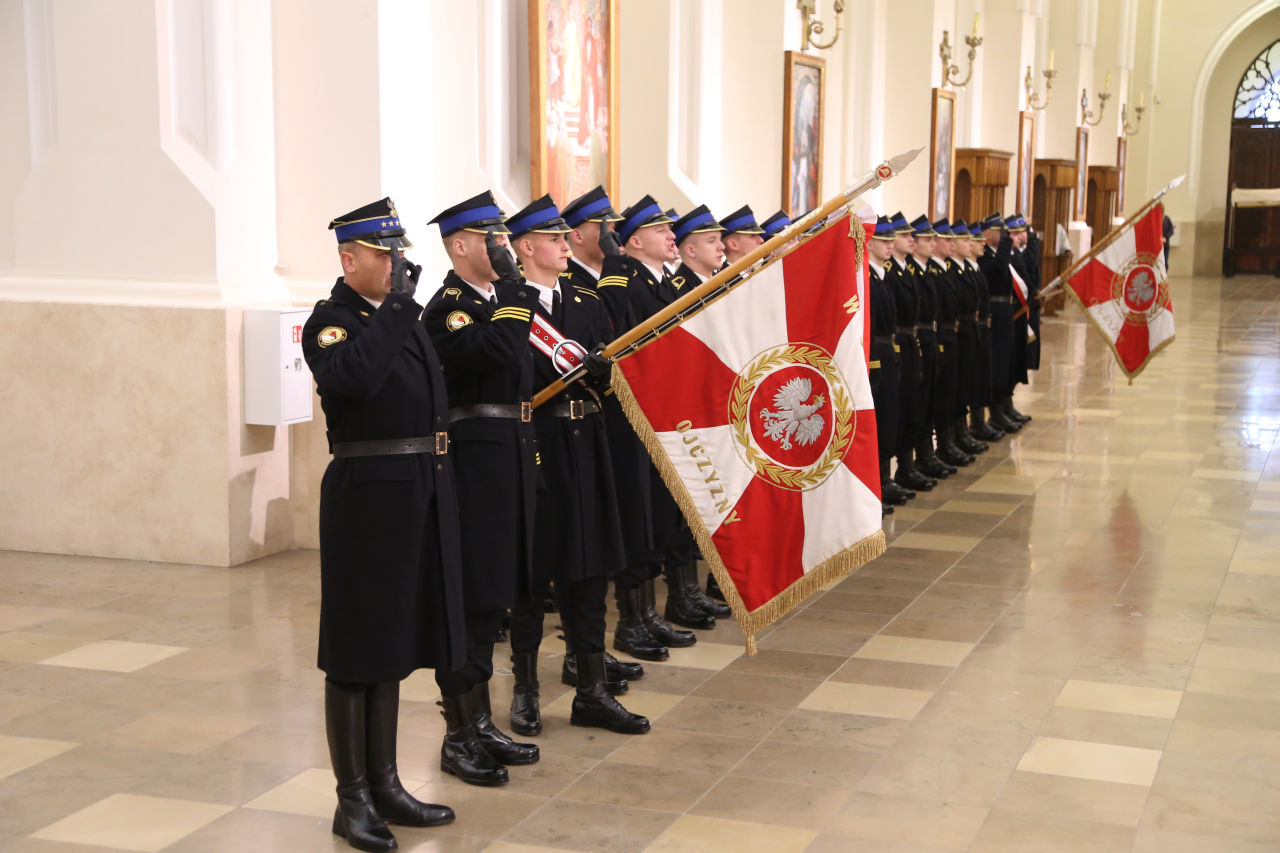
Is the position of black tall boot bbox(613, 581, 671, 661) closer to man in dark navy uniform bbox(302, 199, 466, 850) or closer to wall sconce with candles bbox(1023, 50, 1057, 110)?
man in dark navy uniform bbox(302, 199, 466, 850)

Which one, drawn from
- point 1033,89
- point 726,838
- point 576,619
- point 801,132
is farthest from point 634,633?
point 1033,89

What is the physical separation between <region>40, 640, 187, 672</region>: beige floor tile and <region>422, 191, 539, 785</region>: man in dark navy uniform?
1723mm

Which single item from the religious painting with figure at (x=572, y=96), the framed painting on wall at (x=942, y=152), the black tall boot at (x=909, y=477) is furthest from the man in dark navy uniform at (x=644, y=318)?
the framed painting on wall at (x=942, y=152)

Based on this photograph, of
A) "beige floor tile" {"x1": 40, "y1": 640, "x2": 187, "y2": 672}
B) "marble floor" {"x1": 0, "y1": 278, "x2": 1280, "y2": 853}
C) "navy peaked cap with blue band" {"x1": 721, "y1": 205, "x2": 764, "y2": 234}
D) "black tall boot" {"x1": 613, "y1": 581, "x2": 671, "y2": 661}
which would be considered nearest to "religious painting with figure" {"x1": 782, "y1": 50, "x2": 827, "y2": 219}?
"marble floor" {"x1": 0, "y1": 278, "x2": 1280, "y2": 853}

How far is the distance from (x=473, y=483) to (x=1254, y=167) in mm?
35927

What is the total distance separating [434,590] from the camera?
397 cm

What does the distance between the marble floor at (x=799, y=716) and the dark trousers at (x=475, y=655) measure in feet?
0.99

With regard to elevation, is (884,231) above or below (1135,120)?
below

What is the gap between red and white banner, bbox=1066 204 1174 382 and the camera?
11750 mm

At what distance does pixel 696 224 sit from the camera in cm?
603

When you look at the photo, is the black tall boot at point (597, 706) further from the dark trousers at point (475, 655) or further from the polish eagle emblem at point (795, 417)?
the polish eagle emblem at point (795, 417)

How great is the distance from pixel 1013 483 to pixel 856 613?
364 centimetres

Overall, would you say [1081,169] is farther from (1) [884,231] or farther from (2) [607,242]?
(2) [607,242]

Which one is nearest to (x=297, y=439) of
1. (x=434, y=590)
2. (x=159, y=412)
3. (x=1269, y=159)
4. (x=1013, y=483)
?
(x=159, y=412)
